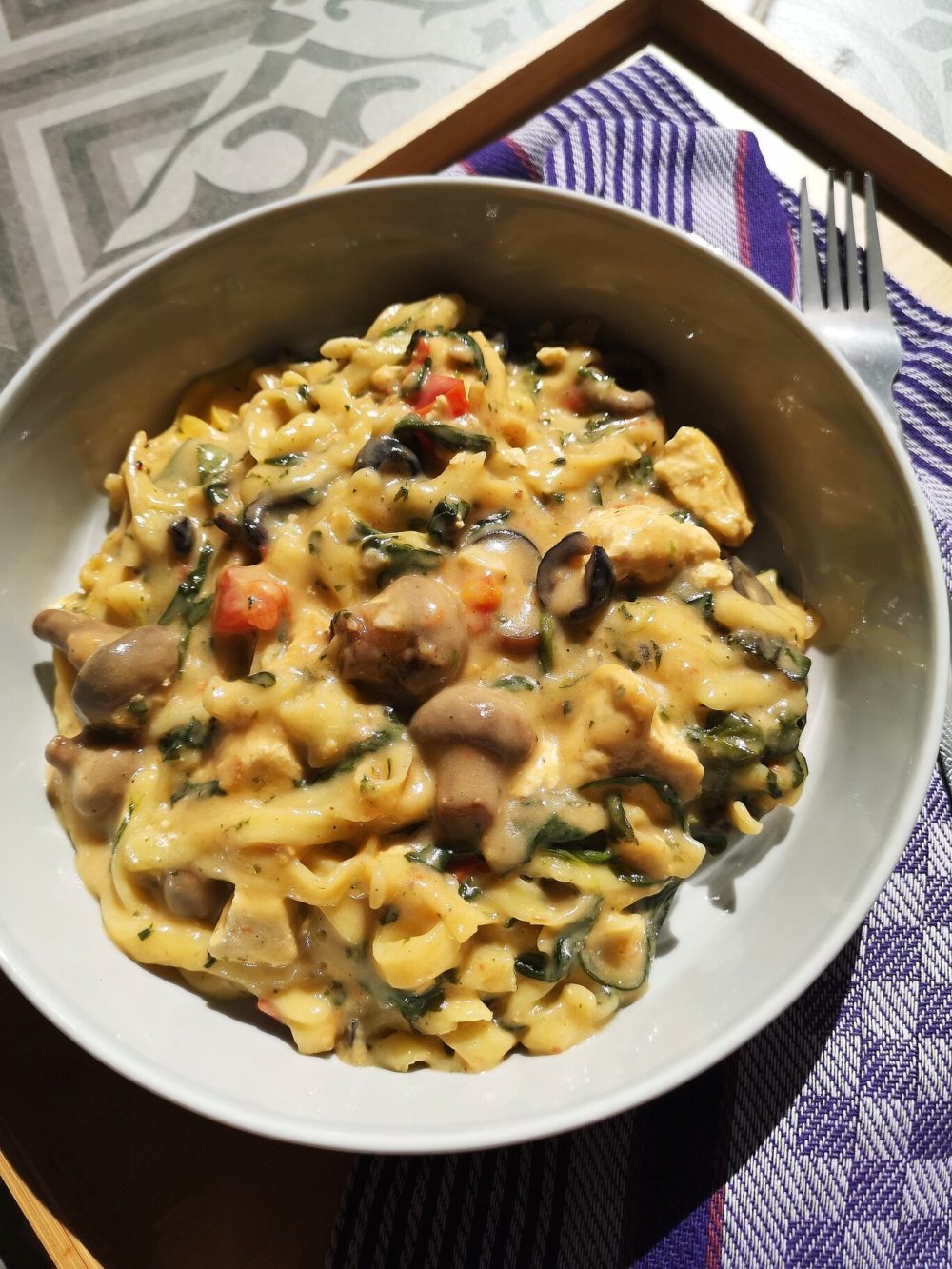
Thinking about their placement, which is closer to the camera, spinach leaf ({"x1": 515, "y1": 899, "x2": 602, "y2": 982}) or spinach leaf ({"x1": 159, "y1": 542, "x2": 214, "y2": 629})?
spinach leaf ({"x1": 515, "y1": 899, "x2": 602, "y2": 982})

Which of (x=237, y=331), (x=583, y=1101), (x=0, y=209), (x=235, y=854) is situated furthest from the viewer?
(x=0, y=209)

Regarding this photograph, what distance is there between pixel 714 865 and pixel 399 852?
90cm

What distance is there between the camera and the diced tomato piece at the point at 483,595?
90.5 inches

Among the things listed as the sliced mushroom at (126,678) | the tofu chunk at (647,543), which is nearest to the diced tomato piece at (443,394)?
the tofu chunk at (647,543)

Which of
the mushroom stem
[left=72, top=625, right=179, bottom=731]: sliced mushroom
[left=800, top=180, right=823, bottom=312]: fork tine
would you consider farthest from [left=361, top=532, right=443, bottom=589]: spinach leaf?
[left=800, top=180, right=823, bottom=312]: fork tine

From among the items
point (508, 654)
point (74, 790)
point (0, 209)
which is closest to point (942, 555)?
point (508, 654)

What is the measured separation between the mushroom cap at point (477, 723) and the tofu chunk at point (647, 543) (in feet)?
1.65

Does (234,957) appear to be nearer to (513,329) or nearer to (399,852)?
(399,852)

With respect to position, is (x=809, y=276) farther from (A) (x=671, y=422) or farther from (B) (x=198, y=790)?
(B) (x=198, y=790)

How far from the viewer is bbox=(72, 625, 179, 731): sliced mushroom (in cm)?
233

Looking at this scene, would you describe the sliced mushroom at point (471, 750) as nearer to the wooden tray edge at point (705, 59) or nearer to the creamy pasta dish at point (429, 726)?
the creamy pasta dish at point (429, 726)

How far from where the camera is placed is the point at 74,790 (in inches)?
94.8

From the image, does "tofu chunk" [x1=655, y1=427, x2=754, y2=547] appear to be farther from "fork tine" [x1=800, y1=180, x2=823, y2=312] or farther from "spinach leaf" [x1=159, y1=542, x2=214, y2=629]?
"spinach leaf" [x1=159, y1=542, x2=214, y2=629]

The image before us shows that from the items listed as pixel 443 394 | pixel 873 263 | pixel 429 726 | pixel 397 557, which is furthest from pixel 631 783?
pixel 873 263
